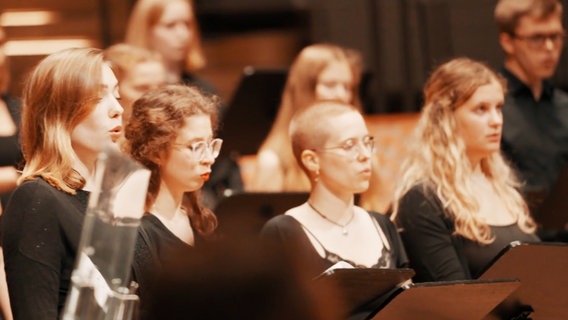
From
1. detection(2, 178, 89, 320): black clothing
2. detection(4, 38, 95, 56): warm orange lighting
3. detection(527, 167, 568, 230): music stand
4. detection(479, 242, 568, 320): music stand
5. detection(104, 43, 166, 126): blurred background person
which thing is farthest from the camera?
detection(4, 38, 95, 56): warm orange lighting

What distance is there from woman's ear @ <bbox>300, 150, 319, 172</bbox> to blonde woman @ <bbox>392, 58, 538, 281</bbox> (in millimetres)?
414

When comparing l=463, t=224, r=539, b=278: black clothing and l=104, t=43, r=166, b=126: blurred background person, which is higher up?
l=104, t=43, r=166, b=126: blurred background person

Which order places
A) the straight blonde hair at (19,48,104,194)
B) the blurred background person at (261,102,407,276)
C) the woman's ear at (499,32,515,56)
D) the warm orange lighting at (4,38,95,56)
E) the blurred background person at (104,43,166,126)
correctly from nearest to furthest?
the straight blonde hair at (19,48,104,194)
the blurred background person at (261,102,407,276)
the blurred background person at (104,43,166,126)
the woman's ear at (499,32,515,56)
the warm orange lighting at (4,38,95,56)

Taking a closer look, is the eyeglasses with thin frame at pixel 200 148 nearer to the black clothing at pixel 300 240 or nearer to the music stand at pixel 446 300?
the black clothing at pixel 300 240

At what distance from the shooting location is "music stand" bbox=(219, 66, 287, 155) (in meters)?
4.21

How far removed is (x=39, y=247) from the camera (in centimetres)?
240

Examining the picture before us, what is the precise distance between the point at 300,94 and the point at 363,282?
1793 millimetres

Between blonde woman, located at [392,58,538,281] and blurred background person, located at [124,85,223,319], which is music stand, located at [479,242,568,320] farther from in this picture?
blurred background person, located at [124,85,223,319]

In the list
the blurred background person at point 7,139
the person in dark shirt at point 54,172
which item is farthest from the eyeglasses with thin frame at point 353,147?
the blurred background person at point 7,139

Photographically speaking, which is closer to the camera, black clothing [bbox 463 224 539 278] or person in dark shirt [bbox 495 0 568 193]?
black clothing [bbox 463 224 539 278]

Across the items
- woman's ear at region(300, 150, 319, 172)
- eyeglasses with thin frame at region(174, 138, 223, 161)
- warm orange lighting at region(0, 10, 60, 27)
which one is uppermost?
warm orange lighting at region(0, 10, 60, 27)

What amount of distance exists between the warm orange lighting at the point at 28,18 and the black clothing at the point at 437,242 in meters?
3.57

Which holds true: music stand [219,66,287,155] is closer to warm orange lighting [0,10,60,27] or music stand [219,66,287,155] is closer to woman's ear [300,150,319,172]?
woman's ear [300,150,319,172]

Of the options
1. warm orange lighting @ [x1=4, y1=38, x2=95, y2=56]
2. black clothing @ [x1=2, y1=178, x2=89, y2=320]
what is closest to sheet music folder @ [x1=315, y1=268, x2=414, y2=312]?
black clothing @ [x1=2, y1=178, x2=89, y2=320]
